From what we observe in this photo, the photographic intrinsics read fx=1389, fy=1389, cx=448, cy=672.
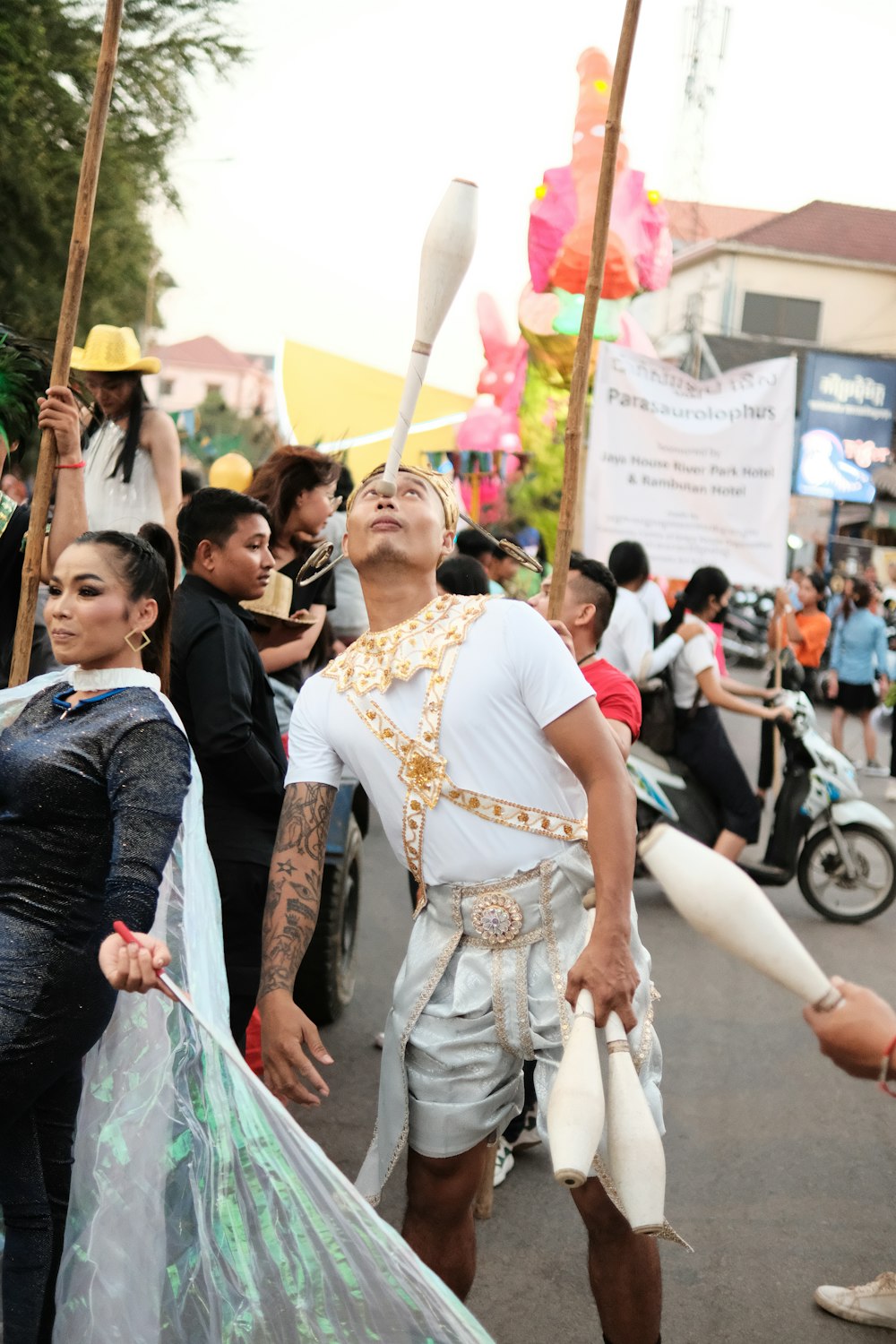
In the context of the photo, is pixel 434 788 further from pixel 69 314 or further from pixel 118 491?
pixel 118 491

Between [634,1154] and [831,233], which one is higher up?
[831,233]

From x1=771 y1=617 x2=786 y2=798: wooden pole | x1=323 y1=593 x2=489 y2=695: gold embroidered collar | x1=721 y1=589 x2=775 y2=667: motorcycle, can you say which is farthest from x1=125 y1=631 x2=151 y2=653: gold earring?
x1=721 y1=589 x2=775 y2=667: motorcycle

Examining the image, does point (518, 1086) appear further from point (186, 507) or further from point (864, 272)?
point (864, 272)

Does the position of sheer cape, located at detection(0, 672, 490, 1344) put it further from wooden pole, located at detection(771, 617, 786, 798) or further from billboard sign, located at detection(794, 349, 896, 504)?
billboard sign, located at detection(794, 349, 896, 504)

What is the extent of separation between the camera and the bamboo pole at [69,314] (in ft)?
11.1

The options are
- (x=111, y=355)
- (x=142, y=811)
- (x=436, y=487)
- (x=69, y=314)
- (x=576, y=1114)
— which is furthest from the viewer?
(x=111, y=355)

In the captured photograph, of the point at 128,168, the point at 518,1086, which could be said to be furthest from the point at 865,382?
the point at 518,1086

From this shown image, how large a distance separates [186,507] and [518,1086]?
205 cm

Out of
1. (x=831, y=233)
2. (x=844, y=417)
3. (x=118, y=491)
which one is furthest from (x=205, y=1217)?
(x=831, y=233)

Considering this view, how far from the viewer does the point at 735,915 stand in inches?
77.0

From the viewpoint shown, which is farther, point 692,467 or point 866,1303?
point 692,467

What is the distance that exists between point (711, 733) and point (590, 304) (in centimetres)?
485

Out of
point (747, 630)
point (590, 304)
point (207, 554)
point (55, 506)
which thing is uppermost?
point (590, 304)

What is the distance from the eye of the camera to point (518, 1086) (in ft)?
9.50
